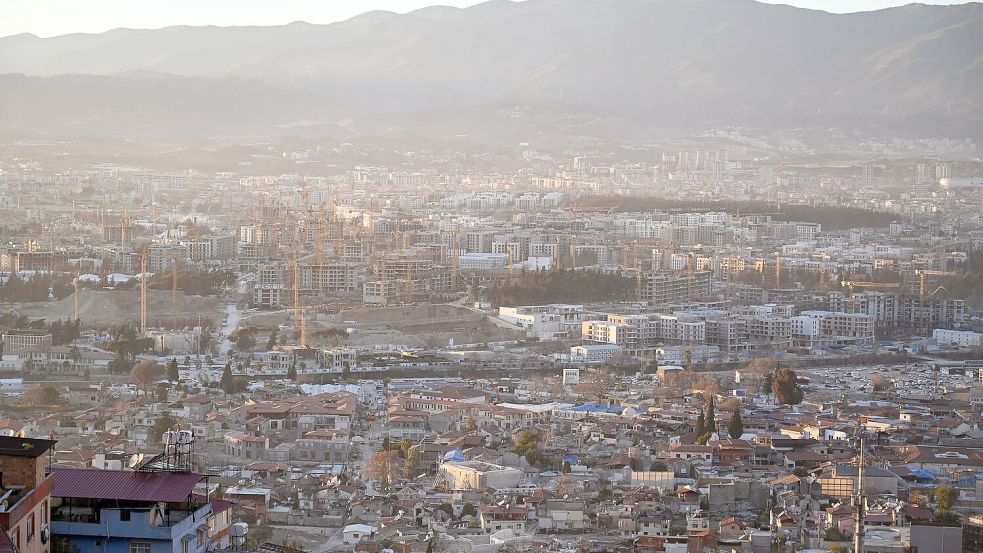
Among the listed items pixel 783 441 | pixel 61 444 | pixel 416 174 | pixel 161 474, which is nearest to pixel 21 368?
pixel 61 444

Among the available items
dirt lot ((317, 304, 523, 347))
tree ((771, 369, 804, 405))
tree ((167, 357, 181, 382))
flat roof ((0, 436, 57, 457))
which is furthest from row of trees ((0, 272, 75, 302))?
flat roof ((0, 436, 57, 457))

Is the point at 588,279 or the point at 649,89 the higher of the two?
the point at 649,89

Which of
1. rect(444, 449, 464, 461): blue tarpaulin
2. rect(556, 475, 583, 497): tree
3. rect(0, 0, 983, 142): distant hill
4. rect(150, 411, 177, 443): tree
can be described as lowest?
rect(556, 475, 583, 497): tree

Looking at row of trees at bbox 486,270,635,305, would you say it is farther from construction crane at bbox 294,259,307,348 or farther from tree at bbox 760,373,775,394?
tree at bbox 760,373,775,394

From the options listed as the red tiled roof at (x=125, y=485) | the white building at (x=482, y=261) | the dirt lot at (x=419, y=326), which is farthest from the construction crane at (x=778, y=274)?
the red tiled roof at (x=125, y=485)

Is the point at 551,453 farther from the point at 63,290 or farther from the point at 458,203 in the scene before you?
the point at 458,203

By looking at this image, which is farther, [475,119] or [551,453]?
[475,119]

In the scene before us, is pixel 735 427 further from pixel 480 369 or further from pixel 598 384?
pixel 480 369
